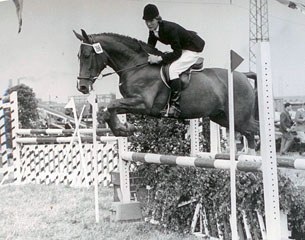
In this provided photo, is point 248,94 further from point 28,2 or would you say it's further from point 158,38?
point 28,2

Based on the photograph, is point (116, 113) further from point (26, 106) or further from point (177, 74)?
point (26, 106)

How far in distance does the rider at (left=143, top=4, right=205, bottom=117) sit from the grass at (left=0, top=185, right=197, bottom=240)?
672 mm

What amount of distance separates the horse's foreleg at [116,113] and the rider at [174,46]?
23 cm

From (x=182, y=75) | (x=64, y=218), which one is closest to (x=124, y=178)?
(x=64, y=218)

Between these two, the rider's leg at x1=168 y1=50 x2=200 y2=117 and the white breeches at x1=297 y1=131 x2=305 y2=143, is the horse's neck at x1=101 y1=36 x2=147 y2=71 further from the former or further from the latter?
the white breeches at x1=297 y1=131 x2=305 y2=143

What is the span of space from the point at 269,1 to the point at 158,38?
69 centimetres

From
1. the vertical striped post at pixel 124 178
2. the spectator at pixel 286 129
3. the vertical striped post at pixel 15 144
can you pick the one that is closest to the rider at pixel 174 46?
the vertical striped post at pixel 124 178

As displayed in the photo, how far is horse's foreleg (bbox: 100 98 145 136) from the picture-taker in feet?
8.23

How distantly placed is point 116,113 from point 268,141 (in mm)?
1016

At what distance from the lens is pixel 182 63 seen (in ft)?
8.72

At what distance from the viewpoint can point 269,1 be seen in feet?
7.41

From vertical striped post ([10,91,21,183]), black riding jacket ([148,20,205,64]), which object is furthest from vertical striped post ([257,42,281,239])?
vertical striped post ([10,91,21,183])

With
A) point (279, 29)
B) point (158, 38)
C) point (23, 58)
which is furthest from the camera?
point (23, 58)

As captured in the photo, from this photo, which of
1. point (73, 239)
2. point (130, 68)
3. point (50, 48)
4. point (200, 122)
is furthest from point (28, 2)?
point (73, 239)
